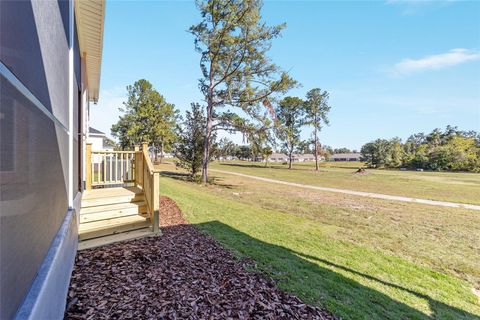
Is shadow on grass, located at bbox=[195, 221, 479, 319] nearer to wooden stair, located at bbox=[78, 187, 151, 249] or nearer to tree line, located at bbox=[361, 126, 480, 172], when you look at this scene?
wooden stair, located at bbox=[78, 187, 151, 249]

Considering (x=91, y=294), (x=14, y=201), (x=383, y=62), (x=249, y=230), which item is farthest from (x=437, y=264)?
(x=383, y=62)

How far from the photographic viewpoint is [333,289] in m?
3.37

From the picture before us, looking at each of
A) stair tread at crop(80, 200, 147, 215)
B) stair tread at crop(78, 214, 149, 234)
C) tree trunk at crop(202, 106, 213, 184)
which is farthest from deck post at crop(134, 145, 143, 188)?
tree trunk at crop(202, 106, 213, 184)

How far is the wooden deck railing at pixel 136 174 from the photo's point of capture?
4.74 meters

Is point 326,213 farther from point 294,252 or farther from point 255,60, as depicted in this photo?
point 255,60

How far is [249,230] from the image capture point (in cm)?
579

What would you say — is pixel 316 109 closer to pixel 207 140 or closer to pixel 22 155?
pixel 207 140

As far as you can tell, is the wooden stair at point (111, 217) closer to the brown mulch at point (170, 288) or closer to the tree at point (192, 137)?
the brown mulch at point (170, 288)

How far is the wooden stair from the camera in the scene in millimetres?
4246

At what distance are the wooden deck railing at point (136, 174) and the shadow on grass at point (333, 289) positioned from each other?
169cm

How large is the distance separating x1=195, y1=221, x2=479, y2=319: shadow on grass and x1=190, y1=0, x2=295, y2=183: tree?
1179 cm

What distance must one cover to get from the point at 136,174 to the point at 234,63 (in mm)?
11487

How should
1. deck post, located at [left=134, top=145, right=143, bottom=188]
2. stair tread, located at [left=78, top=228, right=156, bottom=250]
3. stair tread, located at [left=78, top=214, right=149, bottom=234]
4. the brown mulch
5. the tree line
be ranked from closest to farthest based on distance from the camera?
the brown mulch
stair tread, located at [left=78, top=228, right=156, bottom=250]
stair tread, located at [left=78, top=214, right=149, bottom=234]
deck post, located at [left=134, top=145, right=143, bottom=188]
the tree line

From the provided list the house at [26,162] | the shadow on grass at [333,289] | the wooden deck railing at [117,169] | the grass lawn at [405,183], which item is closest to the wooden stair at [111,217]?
the wooden deck railing at [117,169]
